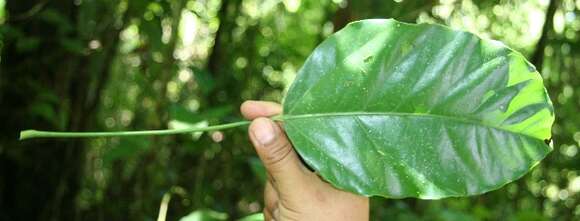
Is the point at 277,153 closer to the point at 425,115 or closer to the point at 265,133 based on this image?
the point at 265,133

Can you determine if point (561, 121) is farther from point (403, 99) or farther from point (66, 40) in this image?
point (403, 99)

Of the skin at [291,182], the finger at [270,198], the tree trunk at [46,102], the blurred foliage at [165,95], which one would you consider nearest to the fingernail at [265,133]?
the skin at [291,182]

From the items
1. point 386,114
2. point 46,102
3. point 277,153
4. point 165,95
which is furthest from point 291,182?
point 46,102

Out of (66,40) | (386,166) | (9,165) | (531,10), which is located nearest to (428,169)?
(386,166)

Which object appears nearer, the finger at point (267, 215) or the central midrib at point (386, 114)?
the central midrib at point (386, 114)

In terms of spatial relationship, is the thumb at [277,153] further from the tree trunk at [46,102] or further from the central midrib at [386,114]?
the tree trunk at [46,102]

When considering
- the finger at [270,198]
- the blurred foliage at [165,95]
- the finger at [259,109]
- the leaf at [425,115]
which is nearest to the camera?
the leaf at [425,115]
